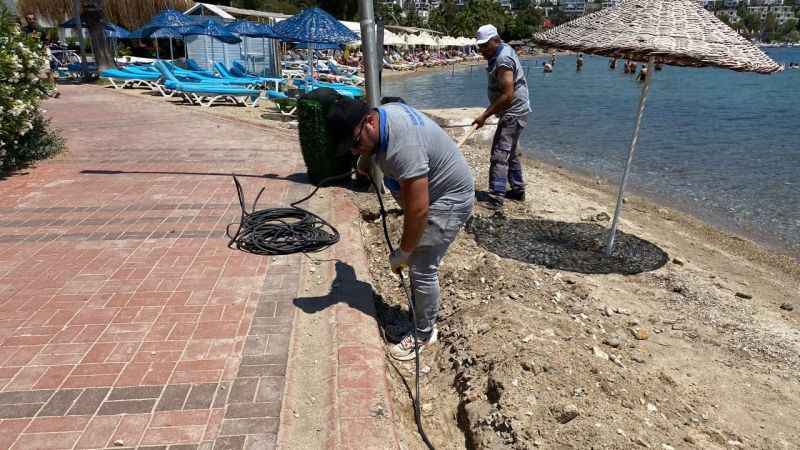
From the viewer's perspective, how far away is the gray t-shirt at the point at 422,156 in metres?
2.73

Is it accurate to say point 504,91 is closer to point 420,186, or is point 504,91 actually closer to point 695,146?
point 420,186

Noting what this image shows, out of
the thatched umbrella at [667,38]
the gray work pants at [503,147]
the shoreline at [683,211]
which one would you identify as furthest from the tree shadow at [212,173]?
the shoreline at [683,211]

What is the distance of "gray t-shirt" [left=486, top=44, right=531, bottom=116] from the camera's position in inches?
222

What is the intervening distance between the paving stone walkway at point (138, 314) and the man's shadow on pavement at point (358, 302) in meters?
0.18

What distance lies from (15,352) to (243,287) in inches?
52.8

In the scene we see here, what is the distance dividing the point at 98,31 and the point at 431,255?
19483 millimetres

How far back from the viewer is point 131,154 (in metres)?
7.89

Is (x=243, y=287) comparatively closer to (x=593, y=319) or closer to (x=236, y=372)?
(x=236, y=372)

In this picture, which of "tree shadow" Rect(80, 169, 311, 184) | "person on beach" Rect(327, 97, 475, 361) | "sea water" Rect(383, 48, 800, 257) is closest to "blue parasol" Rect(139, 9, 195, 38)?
"sea water" Rect(383, 48, 800, 257)

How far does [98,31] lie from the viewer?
1825cm

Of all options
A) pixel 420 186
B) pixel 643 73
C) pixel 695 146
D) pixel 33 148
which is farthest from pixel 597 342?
pixel 643 73

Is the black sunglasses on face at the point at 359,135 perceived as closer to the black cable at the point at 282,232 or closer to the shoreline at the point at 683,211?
the black cable at the point at 282,232

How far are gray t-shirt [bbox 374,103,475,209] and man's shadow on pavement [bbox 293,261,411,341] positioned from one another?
1.03 metres

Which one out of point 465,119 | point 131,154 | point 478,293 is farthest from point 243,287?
point 465,119
